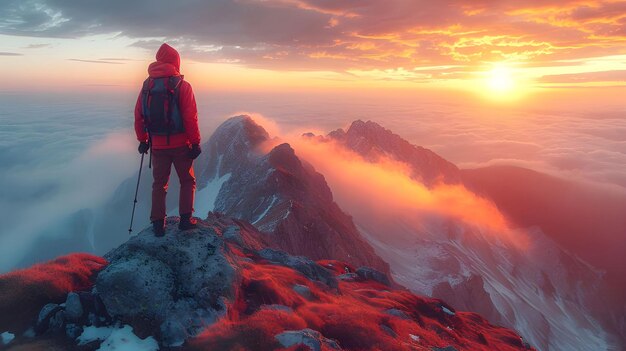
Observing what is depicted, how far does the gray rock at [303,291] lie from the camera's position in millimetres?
19547

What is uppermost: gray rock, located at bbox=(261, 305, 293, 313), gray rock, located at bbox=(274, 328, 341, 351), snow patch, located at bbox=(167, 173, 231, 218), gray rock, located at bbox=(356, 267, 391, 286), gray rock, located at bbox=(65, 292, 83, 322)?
gray rock, located at bbox=(65, 292, 83, 322)

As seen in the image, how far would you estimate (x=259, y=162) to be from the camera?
4011 inches

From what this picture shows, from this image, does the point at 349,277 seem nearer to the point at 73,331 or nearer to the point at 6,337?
the point at 73,331

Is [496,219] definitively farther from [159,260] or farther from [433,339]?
[159,260]

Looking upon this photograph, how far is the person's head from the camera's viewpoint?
12719 millimetres

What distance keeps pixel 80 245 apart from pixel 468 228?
15790cm

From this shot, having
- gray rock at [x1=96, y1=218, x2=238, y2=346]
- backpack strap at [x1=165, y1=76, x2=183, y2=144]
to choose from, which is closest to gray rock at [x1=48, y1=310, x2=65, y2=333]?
gray rock at [x1=96, y1=218, x2=238, y2=346]

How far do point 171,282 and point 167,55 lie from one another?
7.87 metres

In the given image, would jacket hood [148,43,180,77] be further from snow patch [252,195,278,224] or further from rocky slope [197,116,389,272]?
snow patch [252,195,278,224]

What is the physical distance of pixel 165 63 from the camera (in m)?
12.7

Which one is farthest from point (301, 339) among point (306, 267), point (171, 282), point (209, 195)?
point (209, 195)

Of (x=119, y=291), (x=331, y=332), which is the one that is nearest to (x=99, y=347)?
(x=119, y=291)

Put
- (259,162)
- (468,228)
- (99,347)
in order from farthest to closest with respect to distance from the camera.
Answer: (468,228)
(259,162)
(99,347)

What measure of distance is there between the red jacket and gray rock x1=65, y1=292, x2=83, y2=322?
5.63 meters
